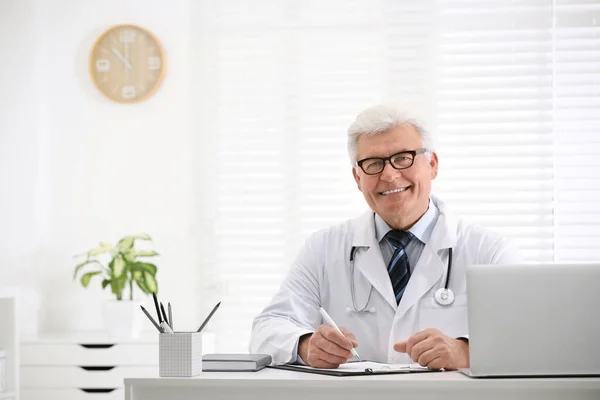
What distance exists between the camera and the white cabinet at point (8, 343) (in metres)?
3.20

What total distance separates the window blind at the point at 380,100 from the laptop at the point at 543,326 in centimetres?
231

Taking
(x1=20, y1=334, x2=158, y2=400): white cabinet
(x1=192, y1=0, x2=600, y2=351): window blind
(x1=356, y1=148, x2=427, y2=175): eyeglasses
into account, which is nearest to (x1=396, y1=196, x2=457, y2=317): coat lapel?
(x1=356, y1=148, x2=427, y2=175): eyeglasses

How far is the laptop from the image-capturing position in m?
1.59

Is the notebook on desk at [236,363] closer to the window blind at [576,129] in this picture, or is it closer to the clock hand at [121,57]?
the window blind at [576,129]

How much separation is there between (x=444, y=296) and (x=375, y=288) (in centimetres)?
22

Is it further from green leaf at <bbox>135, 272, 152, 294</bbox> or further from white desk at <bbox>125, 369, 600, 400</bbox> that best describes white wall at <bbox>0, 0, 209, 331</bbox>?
white desk at <bbox>125, 369, 600, 400</bbox>

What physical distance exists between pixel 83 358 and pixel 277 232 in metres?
1.11

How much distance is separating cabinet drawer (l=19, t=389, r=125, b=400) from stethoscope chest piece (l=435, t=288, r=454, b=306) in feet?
6.21

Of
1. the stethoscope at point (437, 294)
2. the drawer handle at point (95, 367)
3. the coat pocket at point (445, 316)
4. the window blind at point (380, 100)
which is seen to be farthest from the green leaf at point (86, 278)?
the coat pocket at point (445, 316)

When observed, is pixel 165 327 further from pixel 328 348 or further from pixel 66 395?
pixel 66 395

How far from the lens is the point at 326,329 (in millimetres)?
1927

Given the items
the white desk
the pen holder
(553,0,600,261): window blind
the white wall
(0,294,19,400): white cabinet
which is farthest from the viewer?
the white wall

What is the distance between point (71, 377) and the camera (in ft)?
11.9

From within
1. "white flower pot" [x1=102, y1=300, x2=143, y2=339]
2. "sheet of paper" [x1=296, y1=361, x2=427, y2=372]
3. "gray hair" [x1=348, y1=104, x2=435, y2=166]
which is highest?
"gray hair" [x1=348, y1=104, x2=435, y2=166]
